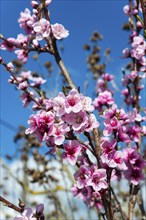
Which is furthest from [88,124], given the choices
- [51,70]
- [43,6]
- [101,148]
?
[51,70]

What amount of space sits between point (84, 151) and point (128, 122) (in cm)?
54

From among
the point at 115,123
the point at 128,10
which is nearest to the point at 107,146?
the point at 115,123

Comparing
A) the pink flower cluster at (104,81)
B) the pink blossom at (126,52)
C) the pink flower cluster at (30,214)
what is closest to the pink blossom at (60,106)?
the pink flower cluster at (30,214)

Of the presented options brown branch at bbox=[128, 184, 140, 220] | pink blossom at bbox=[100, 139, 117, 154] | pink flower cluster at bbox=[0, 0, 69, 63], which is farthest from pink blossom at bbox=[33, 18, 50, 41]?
brown branch at bbox=[128, 184, 140, 220]

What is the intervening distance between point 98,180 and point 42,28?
1.07 m

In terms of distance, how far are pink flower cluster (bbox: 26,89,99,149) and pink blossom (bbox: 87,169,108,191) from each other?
234 millimetres

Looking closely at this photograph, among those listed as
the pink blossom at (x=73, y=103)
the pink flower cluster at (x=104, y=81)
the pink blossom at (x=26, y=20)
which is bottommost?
the pink blossom at (x=73, y=103)

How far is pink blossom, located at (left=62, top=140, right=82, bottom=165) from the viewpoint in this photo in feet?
6.42

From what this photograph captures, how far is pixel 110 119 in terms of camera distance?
2102mm

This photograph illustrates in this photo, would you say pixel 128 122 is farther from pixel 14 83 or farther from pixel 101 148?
pixel 14 83

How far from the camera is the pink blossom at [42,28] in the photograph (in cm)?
235

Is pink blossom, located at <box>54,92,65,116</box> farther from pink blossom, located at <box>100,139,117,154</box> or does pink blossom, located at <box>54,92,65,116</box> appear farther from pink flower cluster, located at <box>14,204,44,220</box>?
pink flower cluster, located at <box>14,204,44,220</box>

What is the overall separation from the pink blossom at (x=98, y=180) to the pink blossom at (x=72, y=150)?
13 centimetres

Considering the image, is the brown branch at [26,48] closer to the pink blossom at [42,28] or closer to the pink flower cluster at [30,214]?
the pink blossom at [42,28]
